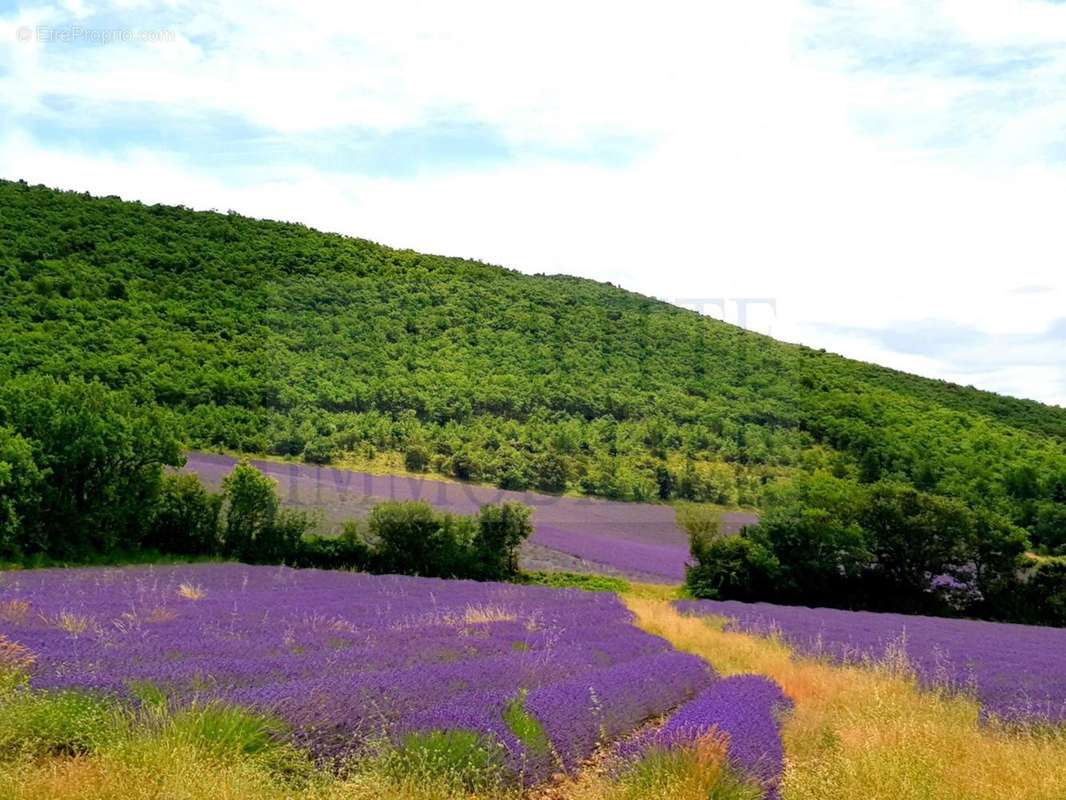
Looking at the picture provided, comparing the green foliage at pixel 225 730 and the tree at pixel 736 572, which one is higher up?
the green foliage at pixel 225 730

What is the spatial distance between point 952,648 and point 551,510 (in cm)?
2863

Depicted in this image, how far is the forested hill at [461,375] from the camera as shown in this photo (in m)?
47.1

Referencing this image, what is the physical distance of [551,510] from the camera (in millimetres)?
43156

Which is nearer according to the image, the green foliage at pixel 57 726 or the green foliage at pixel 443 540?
the green foliage at pixel 57 726

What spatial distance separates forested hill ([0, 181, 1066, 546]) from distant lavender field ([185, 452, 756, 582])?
311 cm

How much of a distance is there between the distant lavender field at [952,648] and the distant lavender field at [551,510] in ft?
33.3

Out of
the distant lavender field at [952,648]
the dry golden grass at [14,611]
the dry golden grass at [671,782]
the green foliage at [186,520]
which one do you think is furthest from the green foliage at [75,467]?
the dry golden grass at [671,782]

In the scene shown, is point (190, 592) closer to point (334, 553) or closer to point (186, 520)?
point (334, 553)

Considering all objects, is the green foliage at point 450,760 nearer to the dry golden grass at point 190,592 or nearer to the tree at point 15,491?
the dry golden grass at point 190,592

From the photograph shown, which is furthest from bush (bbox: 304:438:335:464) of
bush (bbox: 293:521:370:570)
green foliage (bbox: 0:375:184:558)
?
green foliage (bbox: 0:375:184:558)

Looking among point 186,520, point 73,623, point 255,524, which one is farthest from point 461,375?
point 73,623

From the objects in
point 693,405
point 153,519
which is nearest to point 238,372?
point 153,519

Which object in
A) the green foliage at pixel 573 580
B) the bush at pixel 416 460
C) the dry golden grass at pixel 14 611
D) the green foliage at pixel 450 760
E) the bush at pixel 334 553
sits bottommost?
the green foliage at pixel 573 580

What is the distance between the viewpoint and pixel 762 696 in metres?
8.88
